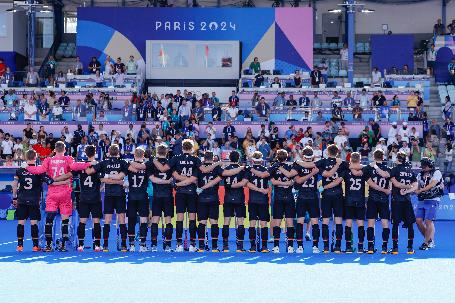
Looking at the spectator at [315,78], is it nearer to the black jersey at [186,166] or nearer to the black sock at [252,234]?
the black sock at [252,234]

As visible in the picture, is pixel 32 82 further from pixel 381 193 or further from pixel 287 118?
pixel 381 193

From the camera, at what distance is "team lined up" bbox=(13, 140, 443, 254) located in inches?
811

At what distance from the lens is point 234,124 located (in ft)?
130

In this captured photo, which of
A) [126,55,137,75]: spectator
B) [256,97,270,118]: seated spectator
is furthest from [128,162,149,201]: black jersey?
[126,55,137,75]: spectator

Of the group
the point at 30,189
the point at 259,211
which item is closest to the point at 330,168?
the point at 259,211

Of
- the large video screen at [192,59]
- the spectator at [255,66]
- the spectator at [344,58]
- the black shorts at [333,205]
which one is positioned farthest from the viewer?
the spectator at [344,58]

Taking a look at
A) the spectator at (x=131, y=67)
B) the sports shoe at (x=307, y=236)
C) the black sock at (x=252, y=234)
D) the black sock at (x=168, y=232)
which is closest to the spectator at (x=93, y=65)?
the spectator at (x=131, y=67)

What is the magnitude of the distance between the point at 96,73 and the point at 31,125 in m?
6.18

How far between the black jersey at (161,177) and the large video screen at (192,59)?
27.8m

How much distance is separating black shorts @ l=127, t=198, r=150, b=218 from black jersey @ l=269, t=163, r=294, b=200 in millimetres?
2767

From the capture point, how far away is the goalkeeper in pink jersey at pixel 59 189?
2053 cm

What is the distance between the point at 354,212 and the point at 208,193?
315 cm
